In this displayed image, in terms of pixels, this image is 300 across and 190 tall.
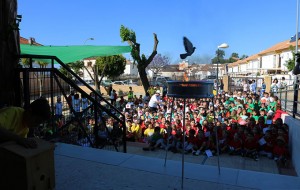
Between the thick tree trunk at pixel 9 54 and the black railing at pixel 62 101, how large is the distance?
0.46ft

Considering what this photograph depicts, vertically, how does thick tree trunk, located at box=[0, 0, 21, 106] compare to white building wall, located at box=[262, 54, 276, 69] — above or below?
→ below

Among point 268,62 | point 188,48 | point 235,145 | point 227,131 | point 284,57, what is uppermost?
point 284,57

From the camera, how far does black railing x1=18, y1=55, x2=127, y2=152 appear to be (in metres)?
5.19

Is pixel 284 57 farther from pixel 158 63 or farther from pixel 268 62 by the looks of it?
pixel 158 63

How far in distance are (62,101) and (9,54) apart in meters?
2.22

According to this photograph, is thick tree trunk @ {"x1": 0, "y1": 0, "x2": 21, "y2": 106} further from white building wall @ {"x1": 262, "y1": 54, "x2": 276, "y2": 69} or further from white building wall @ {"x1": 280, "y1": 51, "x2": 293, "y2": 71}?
white building wall @ {"x1": 262, "y1": 54, "x2": 276, "y2": 69}

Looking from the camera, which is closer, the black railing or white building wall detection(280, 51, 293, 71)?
the black railing

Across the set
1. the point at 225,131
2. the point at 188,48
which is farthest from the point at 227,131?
the point at 188,48

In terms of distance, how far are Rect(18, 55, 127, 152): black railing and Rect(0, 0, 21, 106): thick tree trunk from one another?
0.46ft

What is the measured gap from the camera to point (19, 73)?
16.3 feet

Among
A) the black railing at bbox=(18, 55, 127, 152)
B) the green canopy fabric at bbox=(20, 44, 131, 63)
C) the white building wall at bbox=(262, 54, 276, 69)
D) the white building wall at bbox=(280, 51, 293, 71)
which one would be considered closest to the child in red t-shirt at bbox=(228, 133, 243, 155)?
the black railing at bbox=(18, 55, 127, 152)

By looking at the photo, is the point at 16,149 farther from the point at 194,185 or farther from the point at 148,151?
the point at 148,151

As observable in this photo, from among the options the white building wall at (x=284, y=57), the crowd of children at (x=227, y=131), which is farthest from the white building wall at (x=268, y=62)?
the crowd of children at (x=227, y=131)

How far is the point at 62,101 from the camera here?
6.84 metres
